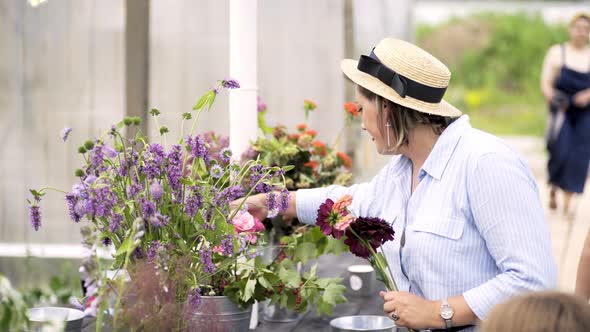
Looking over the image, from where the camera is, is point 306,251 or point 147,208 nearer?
point 147,208

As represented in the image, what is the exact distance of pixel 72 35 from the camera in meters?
4.52

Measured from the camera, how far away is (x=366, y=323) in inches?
86.0

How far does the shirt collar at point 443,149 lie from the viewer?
7.06 feet

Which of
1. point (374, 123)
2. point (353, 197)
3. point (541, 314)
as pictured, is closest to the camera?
point (541, 314)

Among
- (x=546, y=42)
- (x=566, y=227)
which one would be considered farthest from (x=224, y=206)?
(x=546, y=42)

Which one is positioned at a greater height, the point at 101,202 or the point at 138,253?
the point at 101,202

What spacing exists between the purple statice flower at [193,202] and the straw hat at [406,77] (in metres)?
0.54

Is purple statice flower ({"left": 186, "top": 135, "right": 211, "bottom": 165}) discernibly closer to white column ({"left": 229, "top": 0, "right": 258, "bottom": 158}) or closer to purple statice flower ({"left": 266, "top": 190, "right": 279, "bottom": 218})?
purple statice flower ({"left": 266, "top": 190, "right": 279, "bottom": 218})

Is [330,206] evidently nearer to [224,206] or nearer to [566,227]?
[224,206]

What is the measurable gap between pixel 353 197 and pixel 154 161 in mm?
757

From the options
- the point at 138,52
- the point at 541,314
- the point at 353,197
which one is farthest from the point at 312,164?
the point at 138,52

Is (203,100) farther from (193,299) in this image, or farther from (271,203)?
(193,299)

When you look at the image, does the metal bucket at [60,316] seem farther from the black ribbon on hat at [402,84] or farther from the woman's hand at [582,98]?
the woman's hand at [582,98]

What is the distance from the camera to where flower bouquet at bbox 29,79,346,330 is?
1.56 meters
